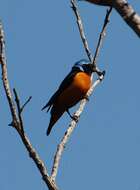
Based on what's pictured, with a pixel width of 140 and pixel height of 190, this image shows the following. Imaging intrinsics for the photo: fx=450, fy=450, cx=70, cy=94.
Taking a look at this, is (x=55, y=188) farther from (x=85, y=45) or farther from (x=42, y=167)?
(x=85, y=45)

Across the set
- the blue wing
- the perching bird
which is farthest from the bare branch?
the blue wing

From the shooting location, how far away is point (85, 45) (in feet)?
20.0

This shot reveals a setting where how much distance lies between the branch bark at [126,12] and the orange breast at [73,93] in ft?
23.6

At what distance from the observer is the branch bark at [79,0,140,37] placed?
6.17ft

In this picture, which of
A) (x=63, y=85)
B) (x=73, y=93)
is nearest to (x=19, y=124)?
(x=73, y=93)

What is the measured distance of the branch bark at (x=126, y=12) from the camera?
1880 millimetres

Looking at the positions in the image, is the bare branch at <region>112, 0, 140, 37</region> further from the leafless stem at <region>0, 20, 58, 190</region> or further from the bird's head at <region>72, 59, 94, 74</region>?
the bird's head at <region>72, 59, 94, 74</region>

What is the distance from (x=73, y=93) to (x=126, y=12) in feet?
24.6

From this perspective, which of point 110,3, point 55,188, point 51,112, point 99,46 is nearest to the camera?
point 110,3

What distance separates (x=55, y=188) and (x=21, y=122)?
57cm

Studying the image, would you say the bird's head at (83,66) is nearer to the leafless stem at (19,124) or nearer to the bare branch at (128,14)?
the leafless stem at (19,124)

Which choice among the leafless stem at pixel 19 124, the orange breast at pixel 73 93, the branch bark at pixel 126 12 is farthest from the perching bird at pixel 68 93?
the branch bark at pixel 126 12

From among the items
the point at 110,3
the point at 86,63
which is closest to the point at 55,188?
the point at 110,3

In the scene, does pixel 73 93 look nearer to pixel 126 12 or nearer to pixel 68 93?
pixel 68 93
